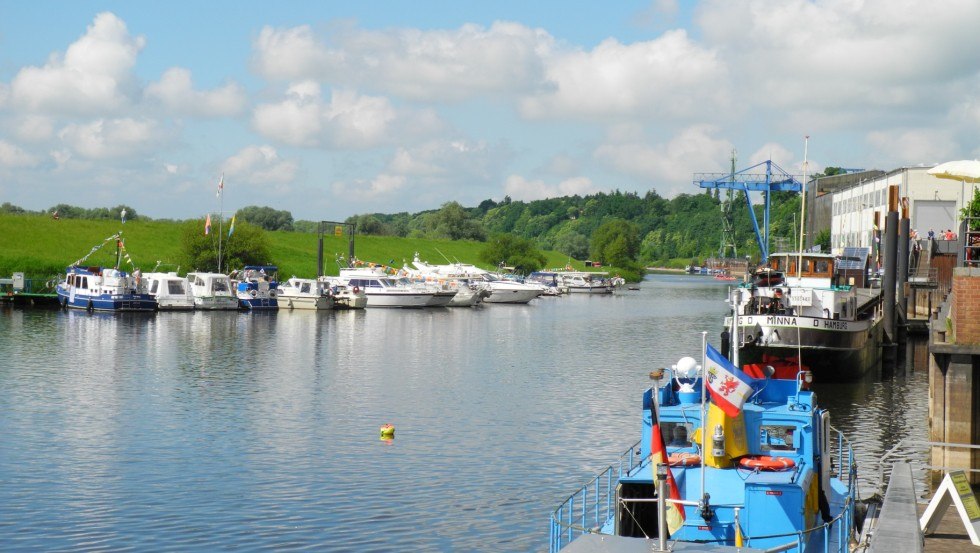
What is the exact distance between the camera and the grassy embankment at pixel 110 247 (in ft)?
340

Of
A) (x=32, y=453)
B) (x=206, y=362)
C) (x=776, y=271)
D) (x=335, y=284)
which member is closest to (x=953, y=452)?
(x=32, y=453)

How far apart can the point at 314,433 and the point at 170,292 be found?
57745mm

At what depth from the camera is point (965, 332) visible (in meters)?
23.7

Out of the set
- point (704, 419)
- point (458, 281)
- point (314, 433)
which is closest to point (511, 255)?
point (458, 281)

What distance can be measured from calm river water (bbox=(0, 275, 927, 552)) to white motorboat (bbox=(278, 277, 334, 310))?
24512 millimetres

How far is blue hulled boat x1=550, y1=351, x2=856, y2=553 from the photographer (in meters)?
15.8

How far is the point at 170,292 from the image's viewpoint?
281 feet

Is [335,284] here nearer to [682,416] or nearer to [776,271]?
[776,271]

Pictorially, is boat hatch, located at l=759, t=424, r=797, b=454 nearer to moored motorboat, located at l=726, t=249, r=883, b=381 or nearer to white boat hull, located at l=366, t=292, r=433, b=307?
moored motorboat, located at l=726, t=249, r=883, b=381

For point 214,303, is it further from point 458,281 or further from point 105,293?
point 458,281

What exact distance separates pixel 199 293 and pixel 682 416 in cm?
7347

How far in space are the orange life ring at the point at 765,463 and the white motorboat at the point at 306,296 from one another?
73339 millimetres

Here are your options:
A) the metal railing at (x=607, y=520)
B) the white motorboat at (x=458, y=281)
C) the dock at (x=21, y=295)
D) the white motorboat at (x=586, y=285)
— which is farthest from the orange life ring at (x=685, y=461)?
the white motorboat at (x=586, y=285)

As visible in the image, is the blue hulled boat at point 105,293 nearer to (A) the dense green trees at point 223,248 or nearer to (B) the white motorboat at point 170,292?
(B) the white motorboat at point 170,292
